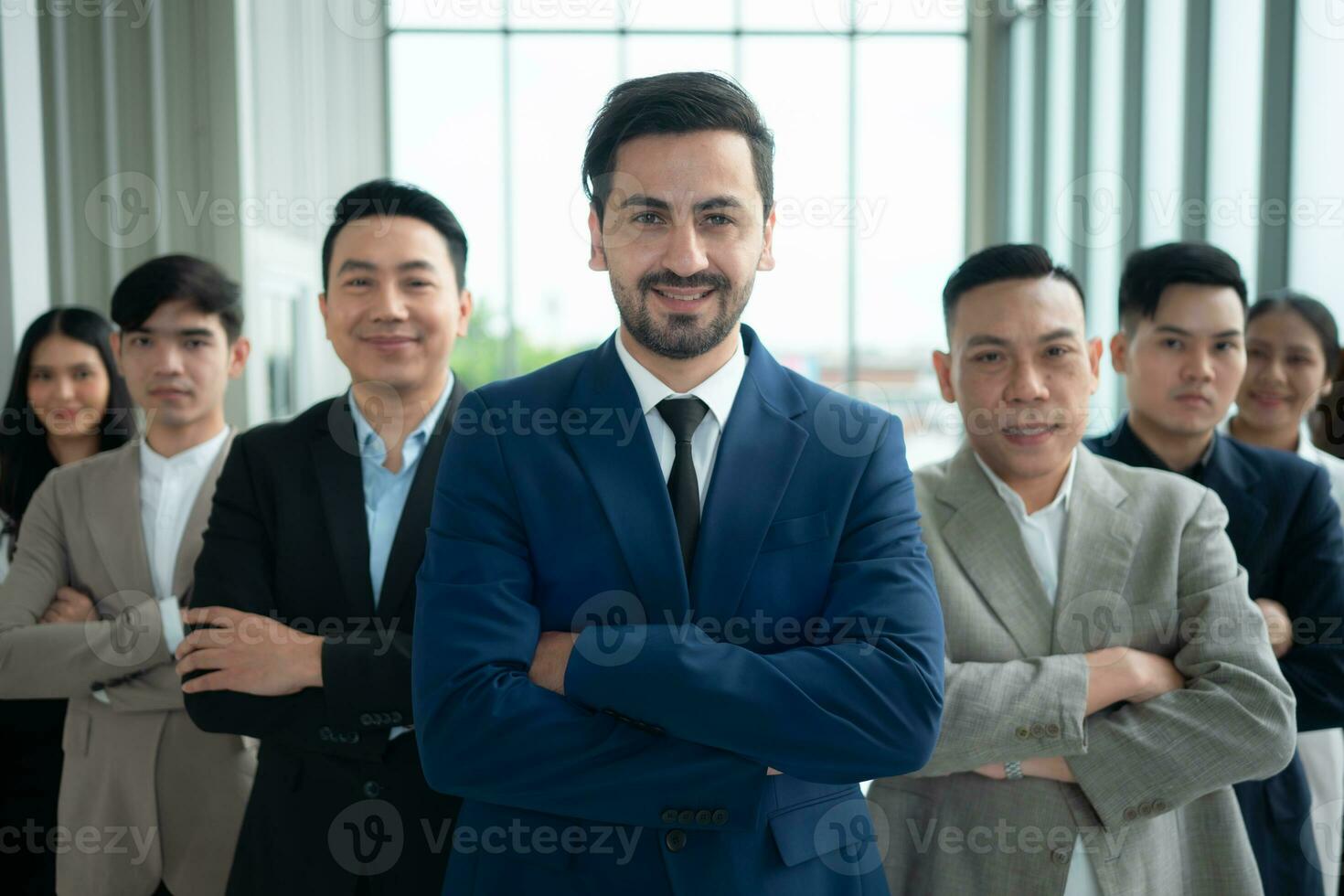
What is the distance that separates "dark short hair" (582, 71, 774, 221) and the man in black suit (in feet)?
2.29

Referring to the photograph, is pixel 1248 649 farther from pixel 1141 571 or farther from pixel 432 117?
pixel 432 117

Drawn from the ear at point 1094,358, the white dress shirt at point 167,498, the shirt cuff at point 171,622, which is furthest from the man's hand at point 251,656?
the ear at point 1094,358

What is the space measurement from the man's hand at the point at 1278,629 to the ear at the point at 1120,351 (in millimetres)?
670

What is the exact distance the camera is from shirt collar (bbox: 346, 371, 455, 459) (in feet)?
7.08

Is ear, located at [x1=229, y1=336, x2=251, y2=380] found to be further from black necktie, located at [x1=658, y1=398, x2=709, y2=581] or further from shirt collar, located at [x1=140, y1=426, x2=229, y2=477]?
black necktie, located at [x1=658, y1=398, x2=709, y2=581]

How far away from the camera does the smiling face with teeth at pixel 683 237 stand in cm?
156

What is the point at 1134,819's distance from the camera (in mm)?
1765

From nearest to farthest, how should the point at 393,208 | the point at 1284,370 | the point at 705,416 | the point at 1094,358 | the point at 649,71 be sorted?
1. the point at 705,416
2. the point at 1094,358
3. the point at 393,208
4. the point at 1284,370
5. the point at 649,71

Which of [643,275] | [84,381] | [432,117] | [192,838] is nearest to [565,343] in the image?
[432,117]

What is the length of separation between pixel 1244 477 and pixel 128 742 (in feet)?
8.19

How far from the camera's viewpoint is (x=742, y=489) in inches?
62.2

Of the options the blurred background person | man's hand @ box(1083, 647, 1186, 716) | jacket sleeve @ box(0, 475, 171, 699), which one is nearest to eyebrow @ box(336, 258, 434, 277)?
jacket sleeve @ box(0, 475, 171, 699)

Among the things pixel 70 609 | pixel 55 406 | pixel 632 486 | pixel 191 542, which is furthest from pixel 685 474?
pixel 55 406

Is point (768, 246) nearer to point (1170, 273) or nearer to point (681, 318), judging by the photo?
point (681, 318)
